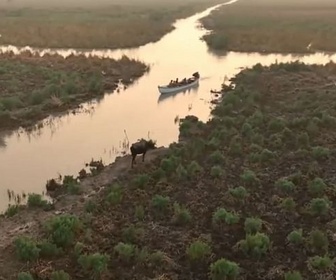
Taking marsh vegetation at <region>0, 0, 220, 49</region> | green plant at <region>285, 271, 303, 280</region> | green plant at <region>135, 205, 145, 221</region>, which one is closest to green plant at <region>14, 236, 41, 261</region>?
green plant at <region>135, 205, 145, 221</region>

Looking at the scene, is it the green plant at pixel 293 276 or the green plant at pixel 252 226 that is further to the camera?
the green plant at pixel 252 226

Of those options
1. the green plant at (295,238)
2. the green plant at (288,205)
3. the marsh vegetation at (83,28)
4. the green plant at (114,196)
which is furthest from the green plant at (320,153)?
the marsh vegetation at (83,28)

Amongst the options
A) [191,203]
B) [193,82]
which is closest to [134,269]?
[191,203]

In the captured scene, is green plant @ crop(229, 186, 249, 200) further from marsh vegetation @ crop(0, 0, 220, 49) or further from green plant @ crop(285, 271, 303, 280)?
marsh vegetation @ crop(0, 0, 220, 49)

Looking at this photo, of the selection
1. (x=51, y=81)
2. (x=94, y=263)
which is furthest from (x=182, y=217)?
(x=51, y=81)

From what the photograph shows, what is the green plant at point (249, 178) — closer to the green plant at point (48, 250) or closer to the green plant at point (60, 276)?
the green plant at point (48, 250)
